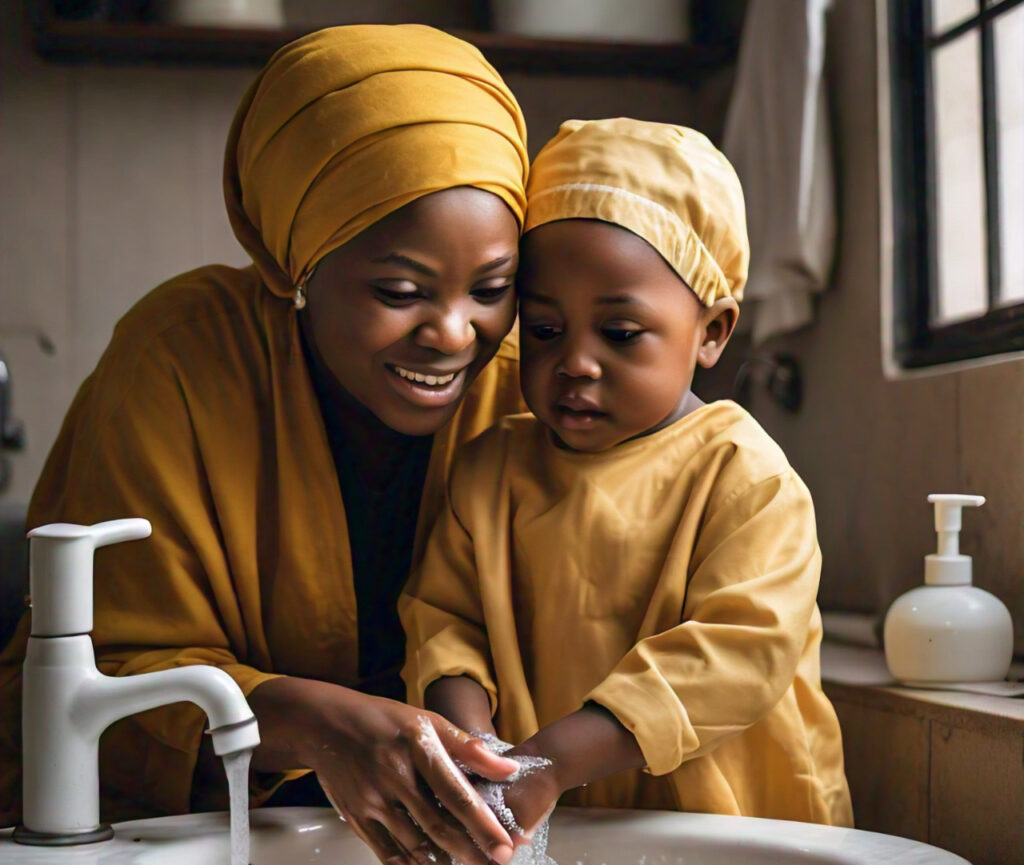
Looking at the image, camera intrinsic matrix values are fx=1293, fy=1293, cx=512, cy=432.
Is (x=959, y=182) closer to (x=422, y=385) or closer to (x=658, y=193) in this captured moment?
(x=658, y=193)

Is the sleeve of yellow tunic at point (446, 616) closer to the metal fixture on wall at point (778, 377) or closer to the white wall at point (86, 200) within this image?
the metal fixture on wall at point (778, 377)

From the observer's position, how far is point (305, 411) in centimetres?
119

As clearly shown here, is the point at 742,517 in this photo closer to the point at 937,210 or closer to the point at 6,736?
the point at 6,736

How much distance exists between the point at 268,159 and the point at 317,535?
34 centimetres

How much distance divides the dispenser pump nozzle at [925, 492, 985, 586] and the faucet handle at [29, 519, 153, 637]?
2.56 feet

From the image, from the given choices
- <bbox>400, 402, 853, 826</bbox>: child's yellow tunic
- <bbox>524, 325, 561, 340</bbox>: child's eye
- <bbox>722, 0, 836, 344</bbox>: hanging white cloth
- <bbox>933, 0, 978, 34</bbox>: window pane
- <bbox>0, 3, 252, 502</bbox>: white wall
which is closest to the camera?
<bbox>400, 402, 853, 826</bbox>: child's yellow tunic

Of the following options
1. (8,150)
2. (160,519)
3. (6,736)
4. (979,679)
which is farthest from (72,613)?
(8,150)

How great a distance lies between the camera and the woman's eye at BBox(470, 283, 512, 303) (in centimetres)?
108

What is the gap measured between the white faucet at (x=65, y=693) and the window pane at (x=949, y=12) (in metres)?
1.28

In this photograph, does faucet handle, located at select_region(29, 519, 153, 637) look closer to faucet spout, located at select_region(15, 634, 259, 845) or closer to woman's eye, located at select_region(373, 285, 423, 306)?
faucet spout, located at select_region(15, 634, 259, 845)

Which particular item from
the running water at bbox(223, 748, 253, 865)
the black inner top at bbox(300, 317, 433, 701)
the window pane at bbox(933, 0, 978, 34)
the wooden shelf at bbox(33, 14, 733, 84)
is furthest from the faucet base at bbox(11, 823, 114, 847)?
the wooden shelf at bbox(33, 14, 733, 84)

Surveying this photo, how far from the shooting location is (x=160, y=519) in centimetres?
112

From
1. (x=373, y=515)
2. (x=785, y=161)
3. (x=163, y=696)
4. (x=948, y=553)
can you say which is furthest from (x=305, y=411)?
(x=785, y=161)

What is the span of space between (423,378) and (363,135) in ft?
0.68
